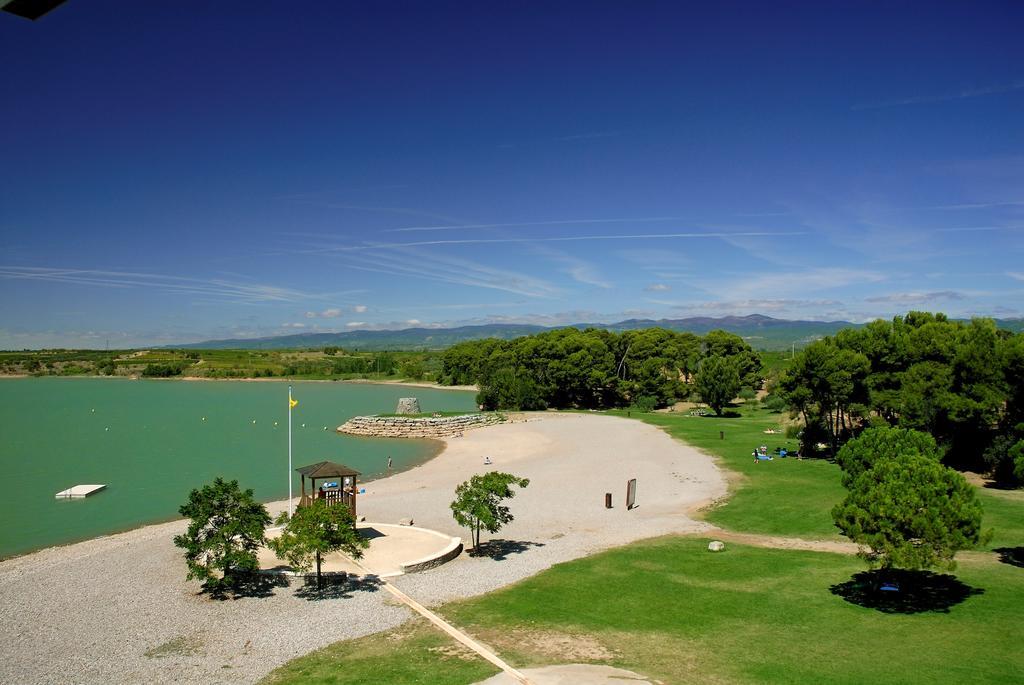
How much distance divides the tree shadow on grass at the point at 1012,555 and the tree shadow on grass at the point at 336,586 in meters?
16.4

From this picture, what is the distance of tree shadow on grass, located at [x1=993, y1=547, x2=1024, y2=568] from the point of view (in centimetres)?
1701

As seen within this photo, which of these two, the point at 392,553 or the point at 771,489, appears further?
the point at 771,489

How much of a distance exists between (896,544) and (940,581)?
4.07m

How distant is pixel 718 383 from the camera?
56156 millimetres

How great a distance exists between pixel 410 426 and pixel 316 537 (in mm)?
36688

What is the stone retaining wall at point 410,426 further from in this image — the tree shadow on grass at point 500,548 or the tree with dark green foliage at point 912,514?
the tree with dark green foliage at point 912,514

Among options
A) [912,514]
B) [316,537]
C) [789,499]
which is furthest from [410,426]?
[912,514]

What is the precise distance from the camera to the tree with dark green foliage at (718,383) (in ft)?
184

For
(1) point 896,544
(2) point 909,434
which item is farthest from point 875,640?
(2) point 909,434

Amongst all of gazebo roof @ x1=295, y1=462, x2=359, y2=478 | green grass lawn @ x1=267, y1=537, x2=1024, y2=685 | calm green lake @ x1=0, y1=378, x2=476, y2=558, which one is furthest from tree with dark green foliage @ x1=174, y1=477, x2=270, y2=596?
calm green lake @ x1=0, y1=378, x2=476, y2=558

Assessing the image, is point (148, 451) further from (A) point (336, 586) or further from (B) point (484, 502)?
(B) point (484, 502)

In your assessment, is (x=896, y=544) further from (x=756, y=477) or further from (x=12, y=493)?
(x=12, y=493)

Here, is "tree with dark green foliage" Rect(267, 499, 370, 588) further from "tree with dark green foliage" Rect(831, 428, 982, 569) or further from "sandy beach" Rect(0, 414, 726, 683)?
"tree with dark green foliage" Rect(831, 428, 982, 569)

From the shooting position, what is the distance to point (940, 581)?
51.6 ft
